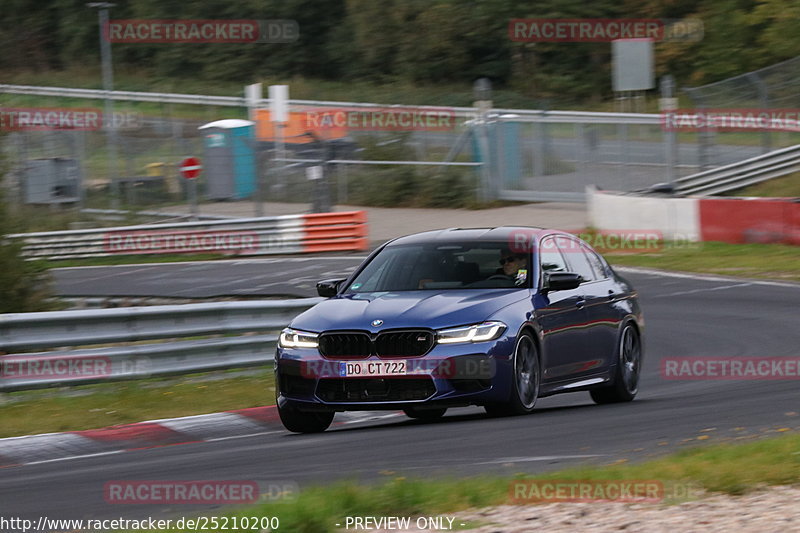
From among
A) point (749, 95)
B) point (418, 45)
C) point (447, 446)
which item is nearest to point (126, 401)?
point (447, 446)

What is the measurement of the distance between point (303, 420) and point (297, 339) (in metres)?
0.70

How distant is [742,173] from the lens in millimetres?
32719

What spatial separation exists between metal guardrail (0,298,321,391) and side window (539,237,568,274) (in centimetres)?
394

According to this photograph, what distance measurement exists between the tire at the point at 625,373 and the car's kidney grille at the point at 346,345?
8.93 feet

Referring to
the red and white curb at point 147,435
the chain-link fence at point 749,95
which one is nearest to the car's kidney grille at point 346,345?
the red and white curb at point 147,435

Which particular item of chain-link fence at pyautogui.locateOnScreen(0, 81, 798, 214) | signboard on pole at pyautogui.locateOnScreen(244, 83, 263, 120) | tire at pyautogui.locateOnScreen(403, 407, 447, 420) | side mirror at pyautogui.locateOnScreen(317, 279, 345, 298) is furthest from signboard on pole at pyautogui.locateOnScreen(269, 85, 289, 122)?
tire at pyautogui.locateOnScreen(403, 407, 447, 420)

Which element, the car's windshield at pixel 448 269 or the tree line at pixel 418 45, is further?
the tree line at pixel 418 45

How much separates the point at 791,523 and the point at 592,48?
175ft

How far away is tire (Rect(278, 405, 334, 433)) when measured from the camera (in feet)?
33.7

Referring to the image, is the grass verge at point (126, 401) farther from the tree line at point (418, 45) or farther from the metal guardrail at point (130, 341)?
the tree line at point (418, 45)

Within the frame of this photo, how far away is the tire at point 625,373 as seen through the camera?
11695 millimetres

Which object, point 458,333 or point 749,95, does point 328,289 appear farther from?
point 749,95

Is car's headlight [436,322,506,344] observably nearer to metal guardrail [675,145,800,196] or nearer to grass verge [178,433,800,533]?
grass verge [178,433,800,533]

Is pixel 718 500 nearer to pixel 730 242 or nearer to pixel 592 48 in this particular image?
pixel 730 242
